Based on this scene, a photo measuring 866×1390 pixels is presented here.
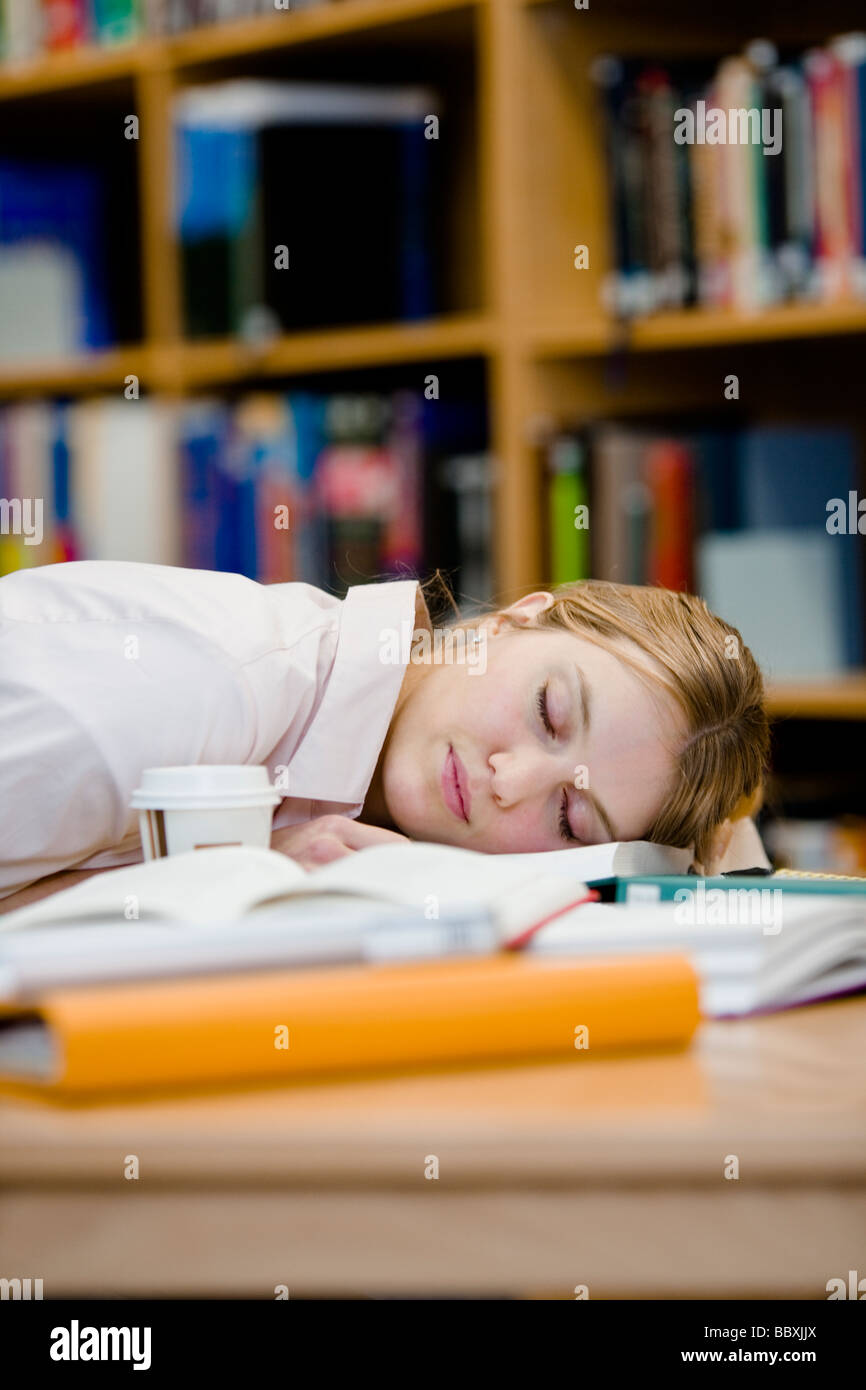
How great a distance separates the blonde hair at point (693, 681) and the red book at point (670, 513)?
0.99m

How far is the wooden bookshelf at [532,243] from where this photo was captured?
2.30m

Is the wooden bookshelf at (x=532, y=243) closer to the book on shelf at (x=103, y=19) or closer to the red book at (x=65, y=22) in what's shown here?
the book on shelf at (x=103, y=19)

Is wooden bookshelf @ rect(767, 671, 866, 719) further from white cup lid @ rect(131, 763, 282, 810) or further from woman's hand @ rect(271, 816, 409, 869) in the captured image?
white cup lid @ rect(131, 763, 282, 810)

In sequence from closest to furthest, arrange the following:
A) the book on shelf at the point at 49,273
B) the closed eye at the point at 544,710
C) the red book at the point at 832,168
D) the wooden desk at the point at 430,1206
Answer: the wooden desk at the point at 430,1206
the closed eye at the point at 544,710
the red book at the point at 832,168
the book on shelf at the point at 49,273

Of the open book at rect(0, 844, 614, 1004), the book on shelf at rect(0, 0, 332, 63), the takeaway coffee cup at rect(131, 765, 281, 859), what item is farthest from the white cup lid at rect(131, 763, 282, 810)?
the book on shelf at rect(0, 0, 332, 63)

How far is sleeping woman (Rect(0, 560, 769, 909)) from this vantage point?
105 centimetres

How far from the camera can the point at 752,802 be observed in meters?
1.35

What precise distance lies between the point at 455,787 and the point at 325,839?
4.9 inches

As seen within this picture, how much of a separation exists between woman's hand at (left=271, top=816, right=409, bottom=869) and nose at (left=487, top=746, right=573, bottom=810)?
0.08 m

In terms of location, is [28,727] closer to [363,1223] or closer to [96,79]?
[363,1223]

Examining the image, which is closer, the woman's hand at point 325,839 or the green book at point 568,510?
the woman's hand at point 325,839

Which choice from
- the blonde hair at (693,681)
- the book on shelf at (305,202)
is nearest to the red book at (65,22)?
the book on shelf at (305,202)
